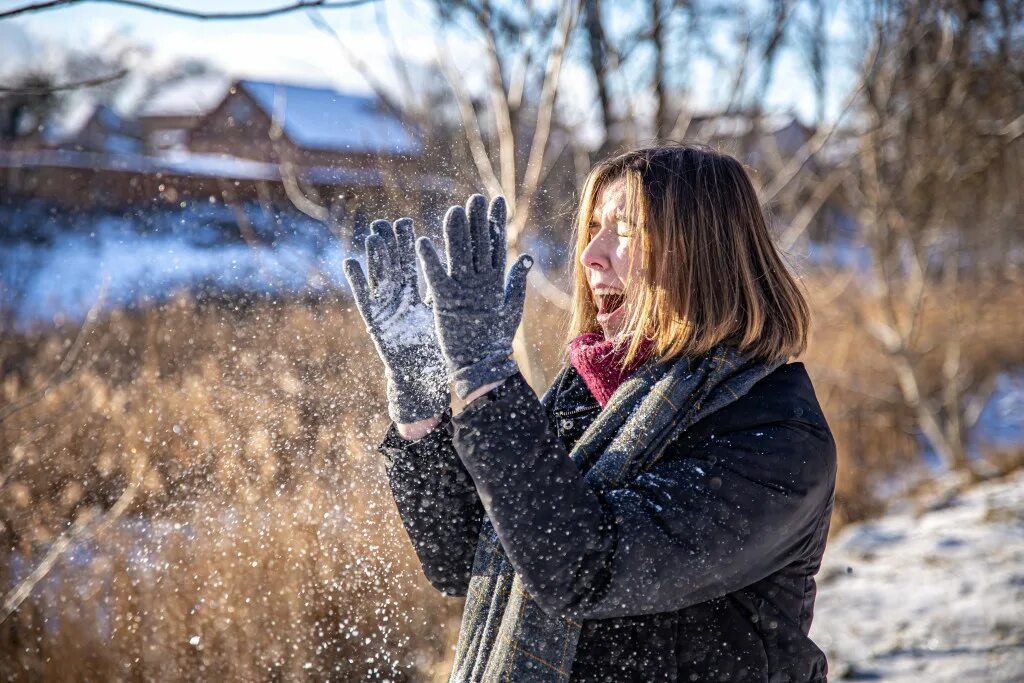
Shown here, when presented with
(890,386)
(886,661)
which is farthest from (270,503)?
(890,386)

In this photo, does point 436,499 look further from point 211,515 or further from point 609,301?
point 211,515

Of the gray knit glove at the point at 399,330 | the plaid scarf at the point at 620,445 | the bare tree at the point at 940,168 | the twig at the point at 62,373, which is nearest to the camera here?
the plaid scarf at the point at 620,445

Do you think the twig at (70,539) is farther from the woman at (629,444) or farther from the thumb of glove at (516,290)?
the thumb of glove at (516,290)

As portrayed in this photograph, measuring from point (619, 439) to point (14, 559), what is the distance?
2230mm

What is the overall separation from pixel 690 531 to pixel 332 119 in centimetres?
213

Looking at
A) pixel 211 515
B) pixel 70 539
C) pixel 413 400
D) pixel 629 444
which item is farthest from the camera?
pixel 70 539

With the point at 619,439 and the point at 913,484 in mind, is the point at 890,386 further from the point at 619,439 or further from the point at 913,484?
the point at 619,439

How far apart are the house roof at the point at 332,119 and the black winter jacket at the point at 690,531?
4.60ft

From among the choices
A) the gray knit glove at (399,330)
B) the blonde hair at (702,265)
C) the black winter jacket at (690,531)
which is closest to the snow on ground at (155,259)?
the gray knit glove at (399,330)

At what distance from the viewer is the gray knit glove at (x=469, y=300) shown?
1176mm

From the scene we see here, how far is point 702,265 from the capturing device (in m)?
1.31

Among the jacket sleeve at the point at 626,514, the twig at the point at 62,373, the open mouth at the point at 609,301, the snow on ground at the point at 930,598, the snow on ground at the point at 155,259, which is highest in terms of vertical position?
the open mouth at the point at 609,301

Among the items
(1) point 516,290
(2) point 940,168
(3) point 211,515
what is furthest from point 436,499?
(2) point 940,168

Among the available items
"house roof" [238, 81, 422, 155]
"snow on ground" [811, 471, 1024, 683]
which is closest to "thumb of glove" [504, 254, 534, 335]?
"house roof" [238, 81, 422, 155]
